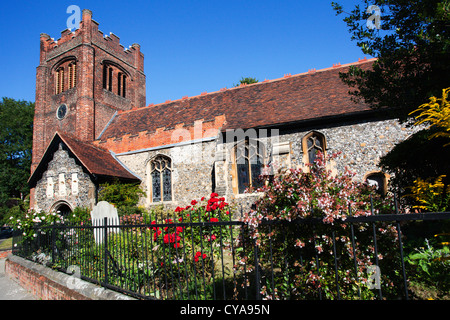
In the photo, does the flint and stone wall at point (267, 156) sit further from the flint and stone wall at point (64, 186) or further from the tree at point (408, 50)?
the tree at point (408, 50)

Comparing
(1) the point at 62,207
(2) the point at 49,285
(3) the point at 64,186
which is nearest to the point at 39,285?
(2) the point at 49,285

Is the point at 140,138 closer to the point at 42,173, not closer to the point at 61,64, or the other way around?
the point at 42,173

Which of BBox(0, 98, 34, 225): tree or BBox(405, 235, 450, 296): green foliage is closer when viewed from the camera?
BBox(405, 235, 450, 296): green foliage

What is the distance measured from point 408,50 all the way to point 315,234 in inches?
158

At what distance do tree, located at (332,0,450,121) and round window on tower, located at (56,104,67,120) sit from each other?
68.0 feet

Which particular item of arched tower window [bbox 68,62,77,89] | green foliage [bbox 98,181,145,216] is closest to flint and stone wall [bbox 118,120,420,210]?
green foliage [bbox 98,181,145,216]

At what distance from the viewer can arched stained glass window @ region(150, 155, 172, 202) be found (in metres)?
15.0

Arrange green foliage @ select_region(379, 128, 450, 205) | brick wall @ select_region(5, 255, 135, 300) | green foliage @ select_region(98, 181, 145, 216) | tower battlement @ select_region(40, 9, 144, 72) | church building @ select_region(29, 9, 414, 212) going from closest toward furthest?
green foliage @ select_region(379, 128, 450, 205)
brick wall @ select_region(5, 255, 135, 300)
church building @ select_region(29, 9, 414, 212)
green foliage @ select_region(98, 181, 145, 216)
tower battlement @ select_region(40, 9, 144, 72)

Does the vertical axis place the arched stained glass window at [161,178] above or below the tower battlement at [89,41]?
below

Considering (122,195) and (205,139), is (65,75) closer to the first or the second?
(122,195)

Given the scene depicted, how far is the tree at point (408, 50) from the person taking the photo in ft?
14.5

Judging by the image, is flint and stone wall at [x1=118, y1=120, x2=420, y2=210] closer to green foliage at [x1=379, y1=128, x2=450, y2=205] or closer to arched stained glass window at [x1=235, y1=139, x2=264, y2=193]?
arched stained glass window at [x1=235, y1=139, x2=264, y2=193]

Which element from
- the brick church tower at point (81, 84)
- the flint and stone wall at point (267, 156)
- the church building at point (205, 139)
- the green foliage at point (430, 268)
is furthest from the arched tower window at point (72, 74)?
the green foliage at point (430, 268)

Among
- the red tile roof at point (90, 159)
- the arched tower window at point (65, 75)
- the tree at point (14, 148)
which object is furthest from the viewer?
the tree at point (14, 148)
